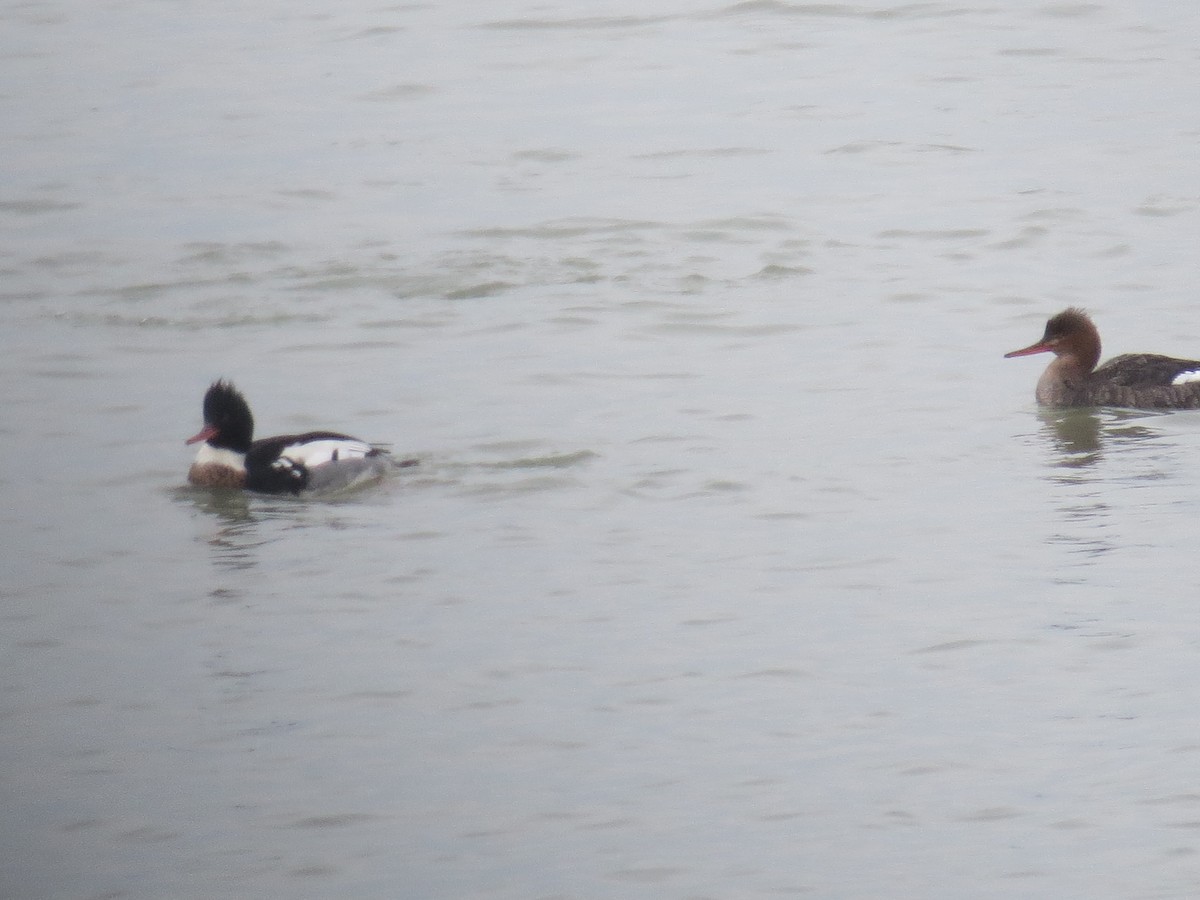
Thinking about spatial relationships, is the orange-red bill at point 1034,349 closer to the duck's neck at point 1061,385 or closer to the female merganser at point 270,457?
the duck's neck at point 1061,385

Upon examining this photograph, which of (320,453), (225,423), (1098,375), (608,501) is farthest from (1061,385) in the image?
(225,423)

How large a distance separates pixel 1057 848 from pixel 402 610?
3.26m

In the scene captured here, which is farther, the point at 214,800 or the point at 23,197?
the point at 23,197

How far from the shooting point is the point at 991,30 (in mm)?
25266

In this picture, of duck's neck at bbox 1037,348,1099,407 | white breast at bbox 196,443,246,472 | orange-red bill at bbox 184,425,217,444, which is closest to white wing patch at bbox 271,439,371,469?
white breast at bbox 196,443,246,472

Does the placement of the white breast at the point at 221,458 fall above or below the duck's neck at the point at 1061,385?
above

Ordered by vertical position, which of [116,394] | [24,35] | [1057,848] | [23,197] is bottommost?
[1057,848]

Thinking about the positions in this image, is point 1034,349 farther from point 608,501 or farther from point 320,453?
point 320,453

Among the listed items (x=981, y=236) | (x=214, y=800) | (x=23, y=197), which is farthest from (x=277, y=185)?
(x=214, y=800)

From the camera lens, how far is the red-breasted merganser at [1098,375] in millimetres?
12172

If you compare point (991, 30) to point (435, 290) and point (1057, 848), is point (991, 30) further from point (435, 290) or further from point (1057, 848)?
point (1057, 848)

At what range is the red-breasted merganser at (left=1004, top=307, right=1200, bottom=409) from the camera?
12172 mm

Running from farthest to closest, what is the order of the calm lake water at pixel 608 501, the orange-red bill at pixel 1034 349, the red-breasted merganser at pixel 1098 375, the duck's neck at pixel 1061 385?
the orange-red bill at pixel 1034 349
the duck's neck at pixel 1061 385
the red-breasted merganser at pixel 1098 375
the calm lake water at pixel 608 501

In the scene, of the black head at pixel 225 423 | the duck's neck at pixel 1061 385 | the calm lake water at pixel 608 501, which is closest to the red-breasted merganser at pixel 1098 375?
the duck's neck at pixel 1061 385
